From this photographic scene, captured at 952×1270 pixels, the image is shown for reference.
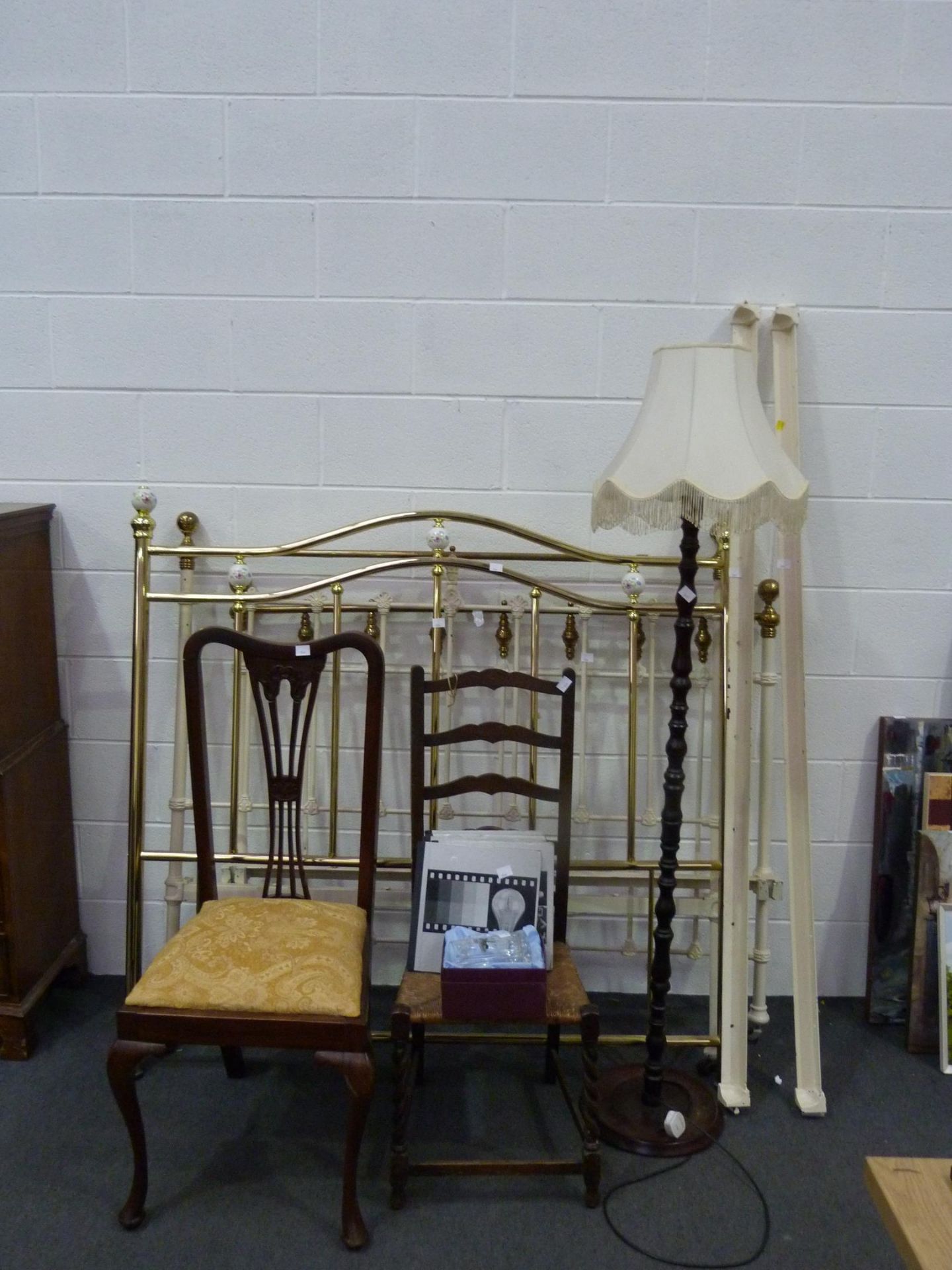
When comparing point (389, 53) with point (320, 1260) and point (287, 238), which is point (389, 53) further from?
point (320, 1260)

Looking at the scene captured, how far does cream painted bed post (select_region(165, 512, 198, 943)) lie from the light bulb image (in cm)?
79

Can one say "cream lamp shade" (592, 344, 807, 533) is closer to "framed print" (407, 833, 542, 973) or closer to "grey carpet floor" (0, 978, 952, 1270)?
"framed print" (407, 833, 542, 973)

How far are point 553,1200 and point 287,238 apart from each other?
2.10 meters

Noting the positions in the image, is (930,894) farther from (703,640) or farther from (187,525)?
(187,525)

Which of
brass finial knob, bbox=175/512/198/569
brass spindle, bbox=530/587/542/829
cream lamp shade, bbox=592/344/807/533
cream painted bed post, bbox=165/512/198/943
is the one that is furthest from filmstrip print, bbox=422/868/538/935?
brass finial knob, bbox=175/512/198/569

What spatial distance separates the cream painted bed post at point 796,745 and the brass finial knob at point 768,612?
21 millimetres

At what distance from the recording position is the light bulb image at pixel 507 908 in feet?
6.66

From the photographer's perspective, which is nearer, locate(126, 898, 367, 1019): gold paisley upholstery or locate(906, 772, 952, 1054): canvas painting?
locate(126, 898, 367, 1019): gold paisley upholstery

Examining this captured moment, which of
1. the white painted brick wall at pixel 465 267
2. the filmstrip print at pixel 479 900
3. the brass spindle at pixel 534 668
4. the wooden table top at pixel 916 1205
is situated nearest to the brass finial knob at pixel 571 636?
the brass spindle at pixel 534 668

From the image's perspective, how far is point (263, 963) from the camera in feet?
5.90

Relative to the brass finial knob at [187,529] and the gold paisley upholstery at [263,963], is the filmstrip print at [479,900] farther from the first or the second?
the brass finial knob at [187,529]

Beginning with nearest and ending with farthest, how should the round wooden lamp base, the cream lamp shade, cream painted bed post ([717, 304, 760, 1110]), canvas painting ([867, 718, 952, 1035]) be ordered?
the cream lamp shade
the round wooden lamp base
cream painted bed post ([717, 304, 760, 1110])
canvas painting ([867, 718, 952, 1035])

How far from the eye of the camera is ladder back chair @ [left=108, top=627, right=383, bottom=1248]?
1.72 meters

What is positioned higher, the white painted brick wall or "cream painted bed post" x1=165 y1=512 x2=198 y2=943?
the white painted brick wall
